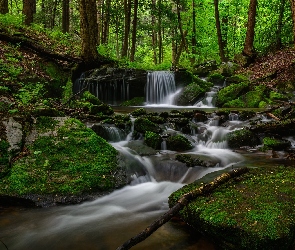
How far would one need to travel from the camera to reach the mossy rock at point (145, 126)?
8125 mm

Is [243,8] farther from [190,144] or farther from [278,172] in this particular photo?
[278,172]

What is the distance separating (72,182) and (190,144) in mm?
3731

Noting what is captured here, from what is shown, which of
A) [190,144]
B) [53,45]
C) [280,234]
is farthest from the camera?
[53,45]

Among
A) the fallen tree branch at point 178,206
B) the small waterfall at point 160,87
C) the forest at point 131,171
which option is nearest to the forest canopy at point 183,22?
the small waterfall at point 160,87

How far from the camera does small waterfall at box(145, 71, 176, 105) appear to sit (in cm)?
1556

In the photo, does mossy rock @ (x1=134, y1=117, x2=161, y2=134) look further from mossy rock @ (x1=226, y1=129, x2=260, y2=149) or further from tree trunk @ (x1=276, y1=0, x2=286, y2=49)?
tree trunk @ (x1=276, y1=0, x2=286, y2=49)

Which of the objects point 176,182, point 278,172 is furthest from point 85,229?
point 278,172

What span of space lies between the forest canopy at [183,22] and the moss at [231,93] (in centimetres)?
556

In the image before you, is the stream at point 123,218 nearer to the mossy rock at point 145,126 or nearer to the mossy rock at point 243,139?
the mossy rock at point 243,139

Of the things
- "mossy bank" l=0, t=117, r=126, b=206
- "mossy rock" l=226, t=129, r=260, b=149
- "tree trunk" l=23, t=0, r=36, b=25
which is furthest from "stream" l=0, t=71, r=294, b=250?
"tree trunk" l=23, t=0, r=36, b=25

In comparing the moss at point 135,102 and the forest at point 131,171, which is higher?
the moss at point 135,102

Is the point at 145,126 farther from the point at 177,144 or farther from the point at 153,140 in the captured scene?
the point at 177,144

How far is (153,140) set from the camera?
24.0 ft

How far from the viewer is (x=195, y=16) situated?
25797mm
